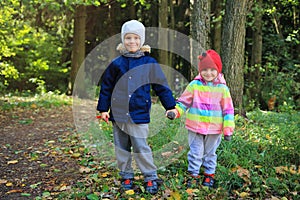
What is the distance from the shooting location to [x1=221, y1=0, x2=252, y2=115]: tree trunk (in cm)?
685

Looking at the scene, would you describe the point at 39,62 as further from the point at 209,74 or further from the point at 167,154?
the point at 209,74

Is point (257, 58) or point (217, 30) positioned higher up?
point (217, 30)

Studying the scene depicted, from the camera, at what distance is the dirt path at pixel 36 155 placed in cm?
429

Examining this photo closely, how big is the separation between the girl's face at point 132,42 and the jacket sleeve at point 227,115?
1.13 metres

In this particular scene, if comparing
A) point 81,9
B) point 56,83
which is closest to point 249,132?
point 81,9

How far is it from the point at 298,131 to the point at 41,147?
14.2 feet

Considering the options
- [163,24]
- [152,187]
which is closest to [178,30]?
[163,24]

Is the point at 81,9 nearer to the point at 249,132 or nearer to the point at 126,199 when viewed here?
the point at 249,132

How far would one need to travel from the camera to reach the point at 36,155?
18.3 feet

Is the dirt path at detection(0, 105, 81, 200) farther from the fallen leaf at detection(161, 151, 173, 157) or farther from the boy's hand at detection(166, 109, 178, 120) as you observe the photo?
the boy's hand at detection(166, 109, 178, 120)

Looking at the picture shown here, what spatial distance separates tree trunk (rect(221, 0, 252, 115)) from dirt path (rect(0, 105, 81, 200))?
10.5 ft

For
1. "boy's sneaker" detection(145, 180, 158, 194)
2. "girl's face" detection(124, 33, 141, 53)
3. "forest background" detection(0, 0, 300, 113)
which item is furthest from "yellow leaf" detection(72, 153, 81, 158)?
"forest background" detection(0, 0, 300, 113)

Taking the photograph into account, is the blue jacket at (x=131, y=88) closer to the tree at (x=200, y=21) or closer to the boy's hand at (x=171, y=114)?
the boy's hand at (x=171, y=114)

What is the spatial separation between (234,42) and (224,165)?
3.10m
